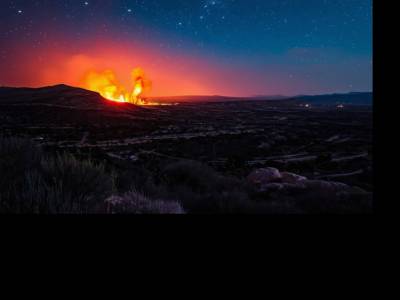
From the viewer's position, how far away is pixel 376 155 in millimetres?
2031

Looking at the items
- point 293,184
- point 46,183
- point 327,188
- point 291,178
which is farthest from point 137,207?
point 291,178

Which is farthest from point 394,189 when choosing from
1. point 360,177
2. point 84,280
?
point 360,177

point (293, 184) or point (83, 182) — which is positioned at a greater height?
point (83, 182)

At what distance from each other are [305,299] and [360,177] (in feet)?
42.6

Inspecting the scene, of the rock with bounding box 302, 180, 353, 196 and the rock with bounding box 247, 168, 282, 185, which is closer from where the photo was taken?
the rock with bounding box 302, 180, 353, 196

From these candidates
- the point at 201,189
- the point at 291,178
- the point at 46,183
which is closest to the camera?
the point at 46,183

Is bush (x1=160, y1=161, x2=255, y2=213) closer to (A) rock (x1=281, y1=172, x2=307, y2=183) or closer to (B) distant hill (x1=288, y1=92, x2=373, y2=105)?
(A) rock (x1=281, y1=172, x2=307, y2=183)

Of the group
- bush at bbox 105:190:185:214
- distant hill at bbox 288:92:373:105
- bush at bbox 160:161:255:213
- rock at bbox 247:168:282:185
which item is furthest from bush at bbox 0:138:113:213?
distant hill at bbox 288:92:373:105

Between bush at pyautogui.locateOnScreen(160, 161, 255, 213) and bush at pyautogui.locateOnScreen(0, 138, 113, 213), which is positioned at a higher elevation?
bush at pyautogui.locateOnScreen(0, 138, 113, 213)

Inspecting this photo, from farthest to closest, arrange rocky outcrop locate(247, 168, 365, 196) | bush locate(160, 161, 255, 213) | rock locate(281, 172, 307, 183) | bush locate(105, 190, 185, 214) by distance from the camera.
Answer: rock locate(281, 172, 307, 183) < rocky outcrop locate(247, 168, 365, 196) < bush locate(160, 161, 255, 213) < bush locate(105, 190, 185, 214)

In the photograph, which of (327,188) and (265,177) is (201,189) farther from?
(327,188)

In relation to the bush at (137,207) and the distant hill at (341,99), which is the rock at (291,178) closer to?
the bush at (137,207)

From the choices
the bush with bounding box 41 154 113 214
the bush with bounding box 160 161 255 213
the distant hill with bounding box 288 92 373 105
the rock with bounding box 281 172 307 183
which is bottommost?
the rock with bounding box 281 172 307 183

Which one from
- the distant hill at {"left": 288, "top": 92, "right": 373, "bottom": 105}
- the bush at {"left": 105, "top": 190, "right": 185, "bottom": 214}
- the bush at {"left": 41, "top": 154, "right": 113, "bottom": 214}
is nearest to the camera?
the bush at {"left": 105, "top": 190, "right": 185, "bottom": 214}
